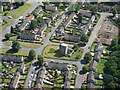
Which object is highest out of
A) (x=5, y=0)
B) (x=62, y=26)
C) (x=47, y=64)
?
(x=5, y=0)

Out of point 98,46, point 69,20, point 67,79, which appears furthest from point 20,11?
point 67,79

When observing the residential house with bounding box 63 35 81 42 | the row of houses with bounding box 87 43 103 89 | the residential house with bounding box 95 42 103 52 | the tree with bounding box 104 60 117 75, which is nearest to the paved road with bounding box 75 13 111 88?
the row of houses with bounding box 87 43 103 89

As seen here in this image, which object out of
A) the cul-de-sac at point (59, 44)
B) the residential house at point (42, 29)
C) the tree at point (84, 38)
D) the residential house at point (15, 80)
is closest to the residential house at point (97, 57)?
the cul-de-sac at point (59, 44)

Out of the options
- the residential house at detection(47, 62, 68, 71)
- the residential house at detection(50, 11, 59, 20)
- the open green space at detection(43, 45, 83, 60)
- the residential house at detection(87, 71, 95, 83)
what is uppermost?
the residential house at detection(50, 11, 59, 20)

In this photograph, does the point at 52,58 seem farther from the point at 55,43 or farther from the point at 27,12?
the point at 27,12

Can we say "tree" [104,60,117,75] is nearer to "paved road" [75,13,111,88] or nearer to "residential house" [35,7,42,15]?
"paved road" [75,13,111,88]

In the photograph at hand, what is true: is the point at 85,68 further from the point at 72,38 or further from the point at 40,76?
the point at 72,38

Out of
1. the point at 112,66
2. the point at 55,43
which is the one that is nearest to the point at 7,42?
the point at 55,43

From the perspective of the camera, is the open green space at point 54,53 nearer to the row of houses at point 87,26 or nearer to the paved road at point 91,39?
the paved road at point 91,39
